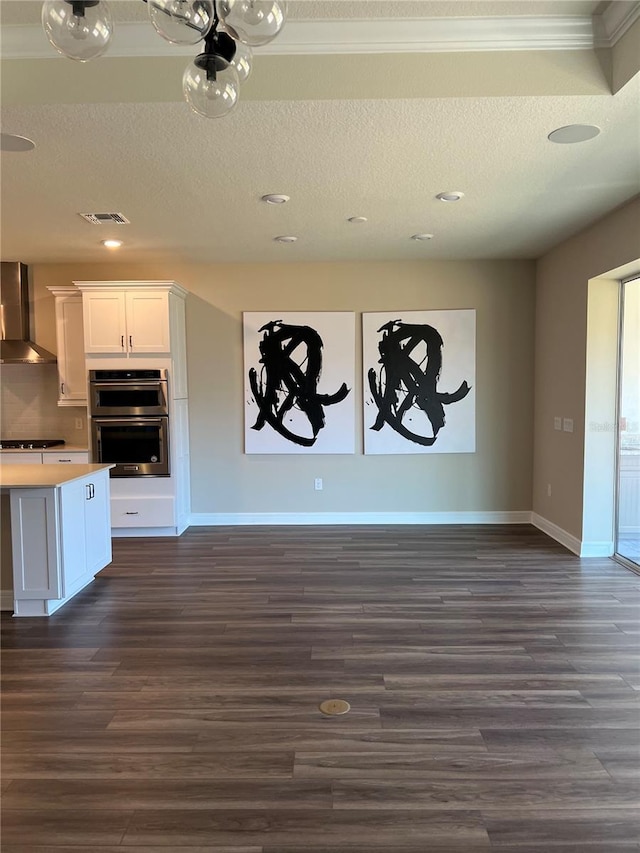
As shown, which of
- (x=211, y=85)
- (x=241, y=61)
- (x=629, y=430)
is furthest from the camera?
(x=629, y=430)

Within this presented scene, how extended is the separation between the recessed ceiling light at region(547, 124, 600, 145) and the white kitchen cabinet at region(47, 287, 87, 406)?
14.8 ft

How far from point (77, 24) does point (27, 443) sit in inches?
193

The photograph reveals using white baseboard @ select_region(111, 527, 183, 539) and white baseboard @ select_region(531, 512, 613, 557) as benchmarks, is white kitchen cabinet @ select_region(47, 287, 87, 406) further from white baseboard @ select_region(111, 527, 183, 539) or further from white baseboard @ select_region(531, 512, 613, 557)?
white baseboard @ select_region(531, 512, 613, 557)

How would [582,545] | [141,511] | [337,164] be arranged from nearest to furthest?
[337,164]
[582,545]
[141,511]

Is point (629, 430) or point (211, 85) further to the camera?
point (629, 430)

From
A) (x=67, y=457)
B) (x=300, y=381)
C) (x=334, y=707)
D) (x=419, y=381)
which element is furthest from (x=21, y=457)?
(x=334, y=707)

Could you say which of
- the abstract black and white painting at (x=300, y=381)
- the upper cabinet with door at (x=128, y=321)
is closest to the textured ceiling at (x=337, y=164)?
the upper cabinet with door at (x=128, y=321)

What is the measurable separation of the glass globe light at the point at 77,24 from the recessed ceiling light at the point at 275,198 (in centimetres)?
229

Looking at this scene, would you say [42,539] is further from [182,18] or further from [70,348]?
[182,18]

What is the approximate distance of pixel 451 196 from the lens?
3643 mm

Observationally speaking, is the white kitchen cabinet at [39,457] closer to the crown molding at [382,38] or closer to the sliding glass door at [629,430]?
the crown molding at [382,38]

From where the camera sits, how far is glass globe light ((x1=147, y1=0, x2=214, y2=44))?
1.32 m

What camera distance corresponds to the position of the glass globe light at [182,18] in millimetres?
1324

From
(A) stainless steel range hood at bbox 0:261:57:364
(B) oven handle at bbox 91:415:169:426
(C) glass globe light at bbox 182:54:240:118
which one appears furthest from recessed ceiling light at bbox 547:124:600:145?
(A) stainless steel range hood at bbox 0:261:57:364
